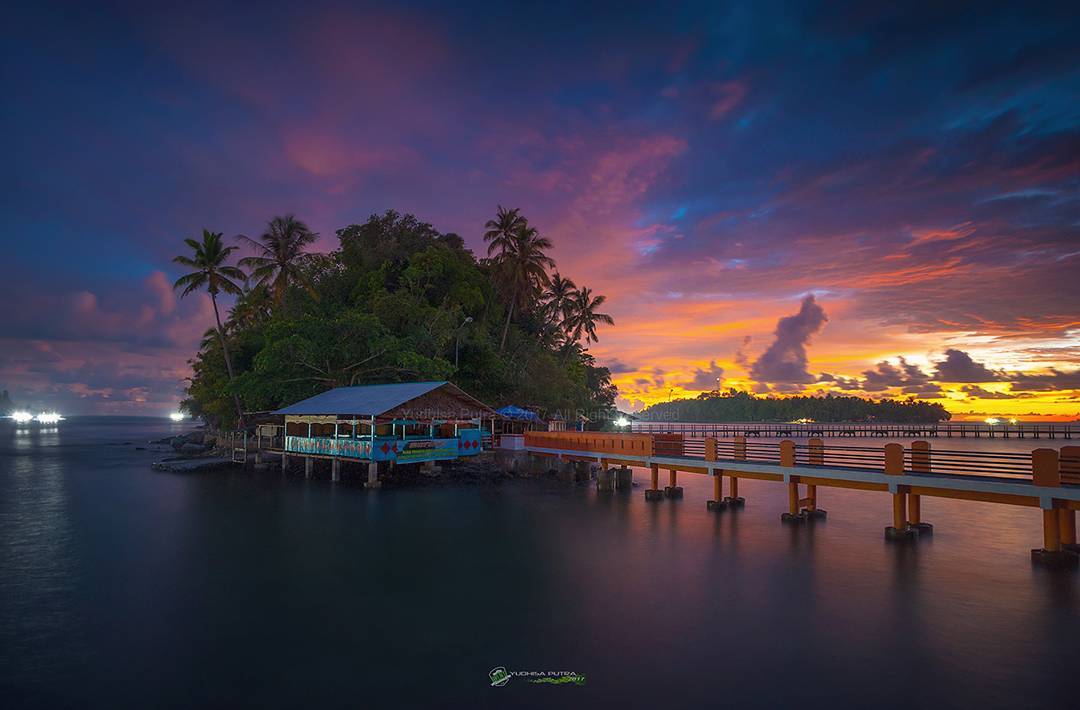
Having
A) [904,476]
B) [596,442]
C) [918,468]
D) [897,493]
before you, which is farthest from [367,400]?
[918,468]

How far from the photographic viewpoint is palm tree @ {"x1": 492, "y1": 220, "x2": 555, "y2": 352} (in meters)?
55.2

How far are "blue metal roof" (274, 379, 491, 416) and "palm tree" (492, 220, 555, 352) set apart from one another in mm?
19939

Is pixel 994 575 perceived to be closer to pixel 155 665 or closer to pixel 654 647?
pixel 654 647

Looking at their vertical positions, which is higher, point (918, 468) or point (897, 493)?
point (918, 468)

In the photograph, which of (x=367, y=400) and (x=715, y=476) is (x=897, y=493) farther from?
(x=367, y=400)

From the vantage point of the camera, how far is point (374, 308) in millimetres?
49031

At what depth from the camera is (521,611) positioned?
13680 millimetres

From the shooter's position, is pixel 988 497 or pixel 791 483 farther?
pixel 791 483

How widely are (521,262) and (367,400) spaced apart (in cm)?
2622

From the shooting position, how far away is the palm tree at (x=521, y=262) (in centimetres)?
5525

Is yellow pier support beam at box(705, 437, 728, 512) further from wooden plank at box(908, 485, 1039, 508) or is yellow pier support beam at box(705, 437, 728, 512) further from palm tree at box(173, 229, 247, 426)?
palm tree at box(173, 229, 247, 426)

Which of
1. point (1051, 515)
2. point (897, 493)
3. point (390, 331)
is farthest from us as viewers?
point (390, 331)

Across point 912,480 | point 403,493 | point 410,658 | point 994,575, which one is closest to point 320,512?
point 403,493

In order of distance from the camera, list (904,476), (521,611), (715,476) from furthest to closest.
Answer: (715,476)
(904,476)
(521,611)
